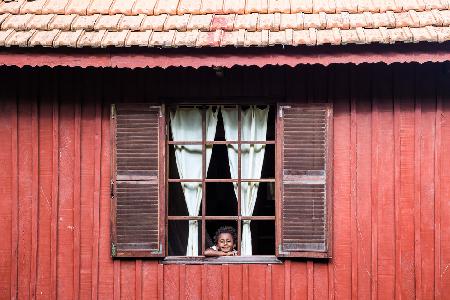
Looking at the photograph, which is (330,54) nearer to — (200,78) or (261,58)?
(261,58)

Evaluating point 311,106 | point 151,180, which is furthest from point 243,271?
point 311,106

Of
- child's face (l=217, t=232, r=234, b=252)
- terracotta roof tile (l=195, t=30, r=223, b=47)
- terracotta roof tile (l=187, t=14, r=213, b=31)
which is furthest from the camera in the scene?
child's face (l=217, t=232, r=234, b=252)

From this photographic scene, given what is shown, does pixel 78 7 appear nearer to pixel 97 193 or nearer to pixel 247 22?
pixel 247 22

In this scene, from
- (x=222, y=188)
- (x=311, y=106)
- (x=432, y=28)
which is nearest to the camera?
(x=432, y=28)

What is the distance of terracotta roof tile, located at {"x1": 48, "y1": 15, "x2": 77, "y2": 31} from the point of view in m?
5.67

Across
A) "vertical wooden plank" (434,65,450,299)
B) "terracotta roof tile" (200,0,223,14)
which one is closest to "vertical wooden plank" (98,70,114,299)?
"terracotta roof tile" (200,0,223,14)

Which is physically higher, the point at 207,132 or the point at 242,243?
the point at 207,132

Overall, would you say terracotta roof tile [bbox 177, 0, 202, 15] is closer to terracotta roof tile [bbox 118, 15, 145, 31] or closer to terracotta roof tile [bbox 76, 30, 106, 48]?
terracotta roof tile [bbox 118, 15, 145, 31]

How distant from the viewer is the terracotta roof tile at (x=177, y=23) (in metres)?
5.60

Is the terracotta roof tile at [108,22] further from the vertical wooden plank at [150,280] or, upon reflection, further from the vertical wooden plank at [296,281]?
the vertical wooden plank at [296,281]

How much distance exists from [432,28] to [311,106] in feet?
4.26

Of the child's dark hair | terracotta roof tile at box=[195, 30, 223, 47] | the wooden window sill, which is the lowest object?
the wooden window sill

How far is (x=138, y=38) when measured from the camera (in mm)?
5488

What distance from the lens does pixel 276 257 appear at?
19.9ft
